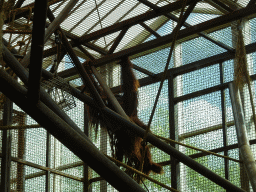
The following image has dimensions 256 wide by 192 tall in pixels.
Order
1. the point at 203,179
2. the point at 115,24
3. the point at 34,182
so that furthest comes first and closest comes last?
the point at 34,182
the point at 203,179
the point at 115,24

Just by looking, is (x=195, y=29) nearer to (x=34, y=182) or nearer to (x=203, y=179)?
(x=203, y=179)

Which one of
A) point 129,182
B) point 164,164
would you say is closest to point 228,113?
point 164,164

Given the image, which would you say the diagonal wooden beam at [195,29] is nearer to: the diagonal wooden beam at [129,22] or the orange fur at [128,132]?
the orange fur at [128,132]

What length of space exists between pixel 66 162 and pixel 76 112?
74cm

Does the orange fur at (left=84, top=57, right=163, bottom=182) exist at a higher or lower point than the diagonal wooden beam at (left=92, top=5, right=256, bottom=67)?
lower

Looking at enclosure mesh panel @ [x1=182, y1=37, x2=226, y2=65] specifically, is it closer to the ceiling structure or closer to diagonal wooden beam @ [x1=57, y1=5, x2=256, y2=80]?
the ceiling structure

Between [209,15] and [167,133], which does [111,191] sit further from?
[209,15]

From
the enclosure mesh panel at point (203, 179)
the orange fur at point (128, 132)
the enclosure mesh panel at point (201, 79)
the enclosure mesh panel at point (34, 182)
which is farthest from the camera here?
the enclosure mesh panel at point (34, 182)

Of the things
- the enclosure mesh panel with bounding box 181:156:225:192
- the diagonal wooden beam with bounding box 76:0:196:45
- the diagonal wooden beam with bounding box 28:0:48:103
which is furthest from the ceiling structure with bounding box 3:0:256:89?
the diagonal wooden beam with bounding box 28:0:48:103

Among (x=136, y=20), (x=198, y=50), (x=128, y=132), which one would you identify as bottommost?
(x=128, y=132)

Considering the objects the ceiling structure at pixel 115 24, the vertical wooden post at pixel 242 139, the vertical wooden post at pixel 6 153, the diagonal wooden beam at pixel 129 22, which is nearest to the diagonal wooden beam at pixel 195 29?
the ceiling structure at pixel 115 24

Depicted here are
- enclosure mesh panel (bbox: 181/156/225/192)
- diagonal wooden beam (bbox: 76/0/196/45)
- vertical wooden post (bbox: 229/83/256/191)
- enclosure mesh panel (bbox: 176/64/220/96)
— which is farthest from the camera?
enclosure mesh panel (bbox: 176/64/220/96)

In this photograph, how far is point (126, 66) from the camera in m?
5.67

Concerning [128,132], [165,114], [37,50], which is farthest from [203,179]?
[37,50]
